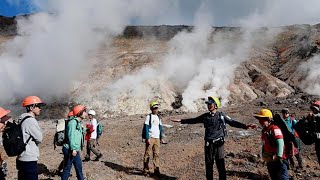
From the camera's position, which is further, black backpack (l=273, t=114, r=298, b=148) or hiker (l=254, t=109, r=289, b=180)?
black backpack (l=273, t=114, r=298, b=148)

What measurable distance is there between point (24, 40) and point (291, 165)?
104ft

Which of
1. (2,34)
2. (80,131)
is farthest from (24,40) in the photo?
(80,131)

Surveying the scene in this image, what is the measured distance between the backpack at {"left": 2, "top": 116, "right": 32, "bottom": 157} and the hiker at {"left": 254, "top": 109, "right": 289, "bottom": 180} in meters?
3.31

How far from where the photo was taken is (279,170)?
16.8 feet

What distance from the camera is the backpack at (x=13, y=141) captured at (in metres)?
4.68

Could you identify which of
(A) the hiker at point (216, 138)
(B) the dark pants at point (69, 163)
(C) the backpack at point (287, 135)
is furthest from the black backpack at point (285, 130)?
(B) the dark pants at point (69, 163)

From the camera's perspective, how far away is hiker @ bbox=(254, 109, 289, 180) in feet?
16.4

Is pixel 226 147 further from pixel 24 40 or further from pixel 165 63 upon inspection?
pixel 24 40

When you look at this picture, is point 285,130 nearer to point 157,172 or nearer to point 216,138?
point 216,138

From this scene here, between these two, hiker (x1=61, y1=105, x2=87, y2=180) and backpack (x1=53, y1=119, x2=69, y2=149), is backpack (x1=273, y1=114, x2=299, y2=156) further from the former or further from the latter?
backpack (x1=53, y1=119, x2=69, y2=149)

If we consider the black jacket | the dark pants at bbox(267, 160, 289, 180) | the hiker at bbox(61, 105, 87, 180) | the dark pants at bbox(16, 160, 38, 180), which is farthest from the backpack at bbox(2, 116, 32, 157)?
the dark pants at bbox(267, 160, 289, 180)

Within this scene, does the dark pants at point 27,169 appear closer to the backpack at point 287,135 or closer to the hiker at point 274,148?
the hiker at point 274,148

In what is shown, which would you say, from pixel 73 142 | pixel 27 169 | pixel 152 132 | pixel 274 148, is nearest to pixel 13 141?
pixel 27 169

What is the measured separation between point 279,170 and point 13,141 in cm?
362
